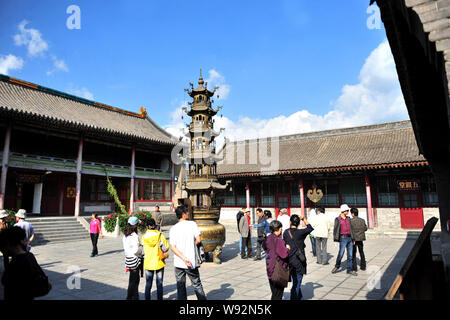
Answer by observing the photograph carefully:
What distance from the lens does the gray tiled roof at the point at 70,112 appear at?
16.4m

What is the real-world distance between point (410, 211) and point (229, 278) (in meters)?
13.4

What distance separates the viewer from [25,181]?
16688 millimetres

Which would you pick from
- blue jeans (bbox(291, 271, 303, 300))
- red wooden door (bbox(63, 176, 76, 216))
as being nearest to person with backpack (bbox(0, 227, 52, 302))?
blue jeans (bbox(291, 271, 303, 300))

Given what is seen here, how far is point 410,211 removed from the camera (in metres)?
15.4

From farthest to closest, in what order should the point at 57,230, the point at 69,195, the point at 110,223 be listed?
the point at 69,195
the point at 110,223
the point at 57,230

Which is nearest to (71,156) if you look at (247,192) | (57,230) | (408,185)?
(57,230)

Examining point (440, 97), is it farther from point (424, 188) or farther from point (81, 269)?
point (424, 188)

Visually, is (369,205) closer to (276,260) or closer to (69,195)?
(276,260)

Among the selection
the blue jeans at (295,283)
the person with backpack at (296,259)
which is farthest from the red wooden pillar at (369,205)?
the blue jeans at (295,283)

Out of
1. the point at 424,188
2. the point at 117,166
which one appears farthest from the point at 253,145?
the point at 424,188

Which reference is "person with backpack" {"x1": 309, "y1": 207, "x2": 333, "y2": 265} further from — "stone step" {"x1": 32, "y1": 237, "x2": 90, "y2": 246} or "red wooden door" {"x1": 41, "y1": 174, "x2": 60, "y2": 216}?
"red wooden door" {"x1": 41, "y1": 174, "x2": 60, "y2": 216}

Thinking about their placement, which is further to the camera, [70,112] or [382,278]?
[70,112]

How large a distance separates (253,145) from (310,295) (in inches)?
802

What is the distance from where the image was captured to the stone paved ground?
5223 millimetres
